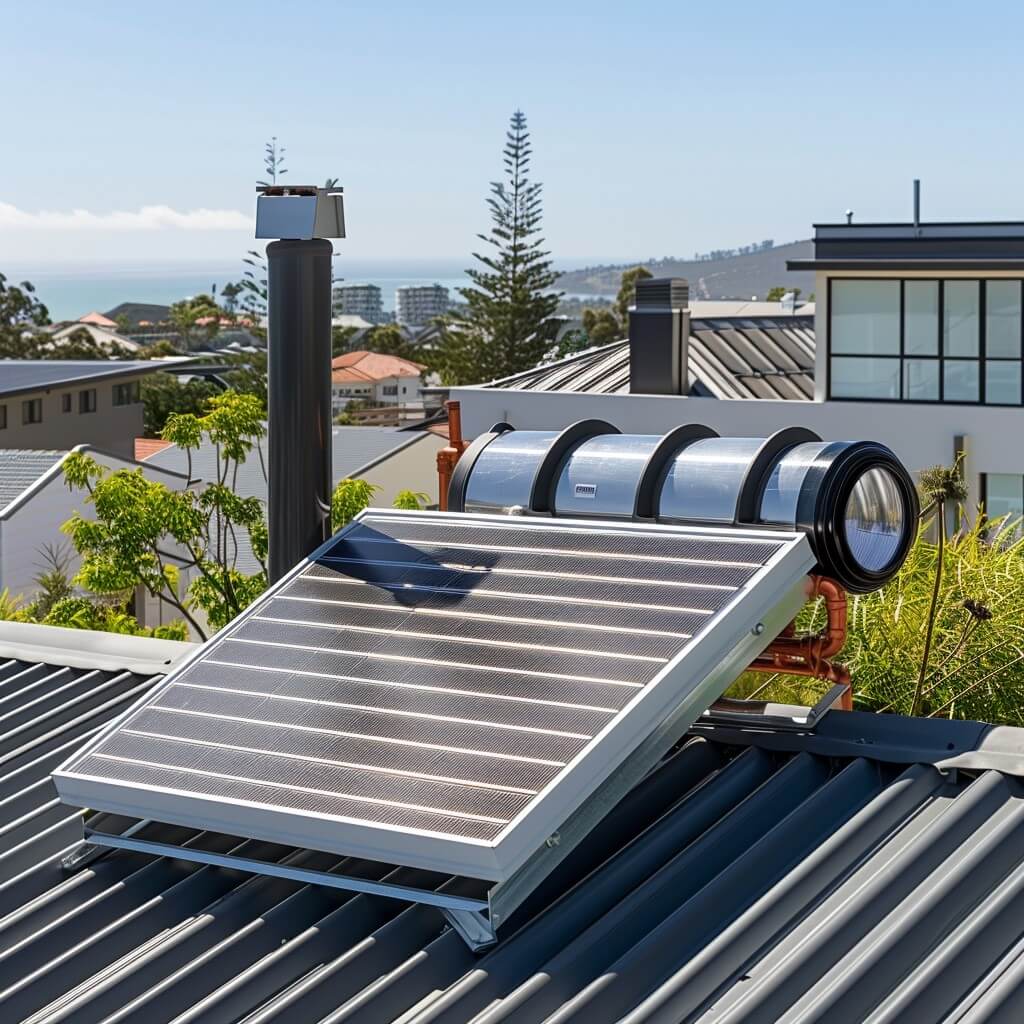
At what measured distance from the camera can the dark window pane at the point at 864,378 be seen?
2714 cm

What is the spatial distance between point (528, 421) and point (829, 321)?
5.87 metres

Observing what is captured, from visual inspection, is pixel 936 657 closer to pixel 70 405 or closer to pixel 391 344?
pixel 70 405

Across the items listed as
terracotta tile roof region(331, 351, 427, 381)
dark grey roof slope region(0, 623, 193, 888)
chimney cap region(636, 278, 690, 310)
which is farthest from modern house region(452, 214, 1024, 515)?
terracotta tile roof region(331, 351, 427, 381)

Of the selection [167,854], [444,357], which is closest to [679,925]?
[167,854]

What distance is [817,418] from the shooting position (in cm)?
2719

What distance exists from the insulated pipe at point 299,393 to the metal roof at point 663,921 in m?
1.48

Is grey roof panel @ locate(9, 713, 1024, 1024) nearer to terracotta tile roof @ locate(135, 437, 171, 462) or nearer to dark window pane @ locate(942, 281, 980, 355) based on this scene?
dark window pane @ locate(942, 281, 980, 355)

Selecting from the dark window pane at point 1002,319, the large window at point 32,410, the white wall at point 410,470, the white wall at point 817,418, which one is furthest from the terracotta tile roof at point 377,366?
the dark window pane at point 1002,319

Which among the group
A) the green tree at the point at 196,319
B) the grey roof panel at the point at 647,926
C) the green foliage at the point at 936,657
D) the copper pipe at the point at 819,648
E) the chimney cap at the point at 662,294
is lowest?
the green foliage at the point at 936,657

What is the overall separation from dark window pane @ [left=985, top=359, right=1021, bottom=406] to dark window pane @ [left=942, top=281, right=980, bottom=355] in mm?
421

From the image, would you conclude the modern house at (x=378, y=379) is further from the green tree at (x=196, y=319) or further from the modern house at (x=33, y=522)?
the modern house at (x=33, y=522)

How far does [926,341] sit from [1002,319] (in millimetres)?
1323

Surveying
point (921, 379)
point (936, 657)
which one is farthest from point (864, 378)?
point (936, 657)

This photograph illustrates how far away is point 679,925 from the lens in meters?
3.42
